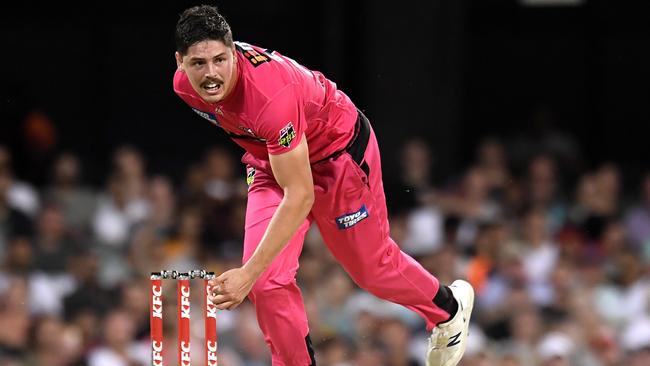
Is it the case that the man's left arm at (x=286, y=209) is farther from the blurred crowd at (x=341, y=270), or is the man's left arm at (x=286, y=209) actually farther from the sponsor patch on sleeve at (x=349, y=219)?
the blurred crowd at (x=341, y=270)

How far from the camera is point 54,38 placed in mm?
13852

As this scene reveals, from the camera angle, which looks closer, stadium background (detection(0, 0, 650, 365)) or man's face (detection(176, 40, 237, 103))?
man's face (detection(176, 40, 237, 103))

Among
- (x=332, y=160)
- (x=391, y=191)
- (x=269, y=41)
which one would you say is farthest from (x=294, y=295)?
(x=269, y=41)

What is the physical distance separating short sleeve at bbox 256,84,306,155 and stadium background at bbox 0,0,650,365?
3690mm

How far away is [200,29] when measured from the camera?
593 centimetres

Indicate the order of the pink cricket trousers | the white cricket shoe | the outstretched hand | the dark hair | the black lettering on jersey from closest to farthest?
1. the outstretched hand
2. the dark hair
3. the black lettering on jersey
4. the pink cricket trousers
5. the white cricket shoe

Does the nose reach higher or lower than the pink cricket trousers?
higher

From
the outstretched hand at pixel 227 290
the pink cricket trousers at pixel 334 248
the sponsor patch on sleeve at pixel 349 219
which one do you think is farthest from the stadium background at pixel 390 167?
the outstretched hand at pixel 227 290

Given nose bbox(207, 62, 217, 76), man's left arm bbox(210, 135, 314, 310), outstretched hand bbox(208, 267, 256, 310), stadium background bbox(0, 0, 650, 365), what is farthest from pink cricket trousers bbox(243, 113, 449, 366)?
stadium background bbox(0, 0, 650, 365)

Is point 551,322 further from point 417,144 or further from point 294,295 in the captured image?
point 294,295

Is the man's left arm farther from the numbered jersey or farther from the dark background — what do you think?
the dark background

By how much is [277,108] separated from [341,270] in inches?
185

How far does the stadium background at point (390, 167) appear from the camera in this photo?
33.4 ft

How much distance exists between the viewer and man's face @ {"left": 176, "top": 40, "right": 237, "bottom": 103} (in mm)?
5941
